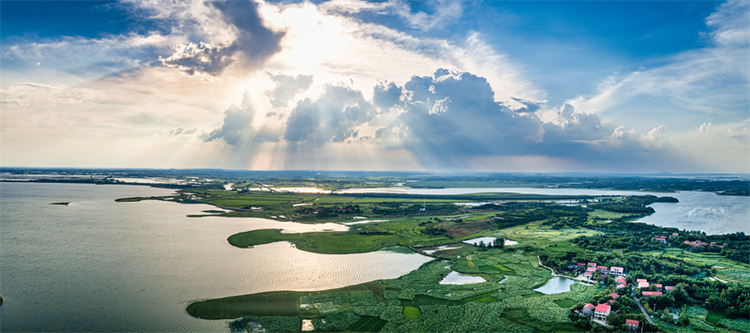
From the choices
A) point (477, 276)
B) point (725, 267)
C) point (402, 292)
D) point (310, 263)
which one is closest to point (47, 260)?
point (310, 263)

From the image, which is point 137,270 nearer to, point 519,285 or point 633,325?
point 519,285

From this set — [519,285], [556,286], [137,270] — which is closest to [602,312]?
[519,285]

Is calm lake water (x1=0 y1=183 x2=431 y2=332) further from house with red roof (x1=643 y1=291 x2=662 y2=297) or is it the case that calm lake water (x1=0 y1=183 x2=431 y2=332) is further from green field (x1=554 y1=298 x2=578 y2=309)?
house with red roof (x1=643 y1=291 x2=662 y2=297)

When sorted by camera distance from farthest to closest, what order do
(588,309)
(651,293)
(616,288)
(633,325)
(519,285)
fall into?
(519,285), (616,288), (651,293), (588,309), (633,325)

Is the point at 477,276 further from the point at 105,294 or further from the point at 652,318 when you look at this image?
the point at 105,294

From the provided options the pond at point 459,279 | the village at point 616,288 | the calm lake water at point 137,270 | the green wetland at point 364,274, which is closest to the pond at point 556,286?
the green wetland at point 364,274

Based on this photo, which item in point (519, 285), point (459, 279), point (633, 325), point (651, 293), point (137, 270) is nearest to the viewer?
point (633, 325)

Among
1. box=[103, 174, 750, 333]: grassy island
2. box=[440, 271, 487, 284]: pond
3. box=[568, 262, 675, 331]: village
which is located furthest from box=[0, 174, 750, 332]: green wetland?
box=[568, 262, 675, 331]: village
